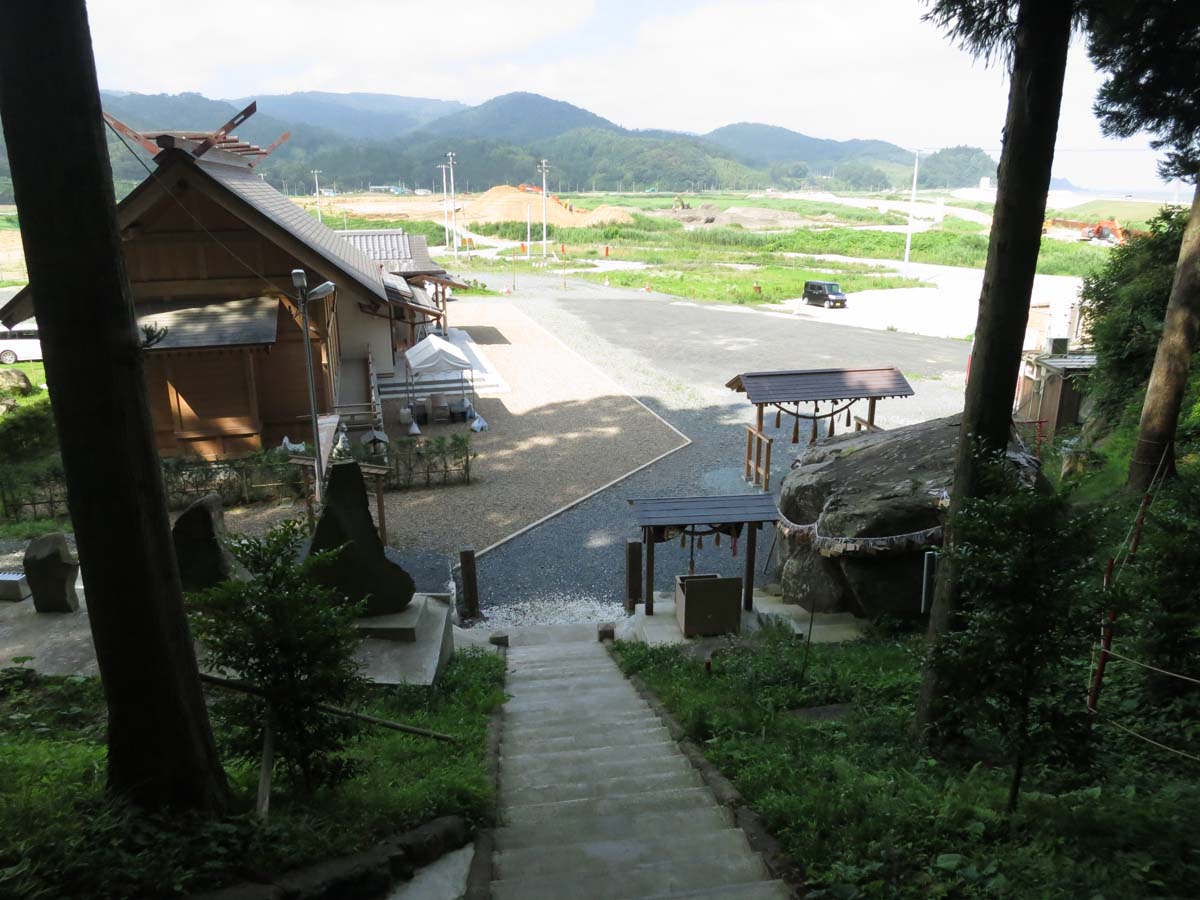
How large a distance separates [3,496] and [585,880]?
14.6 m

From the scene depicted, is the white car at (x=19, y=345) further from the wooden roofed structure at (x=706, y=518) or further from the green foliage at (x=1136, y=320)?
the green foliage at (x=1136, y=320)

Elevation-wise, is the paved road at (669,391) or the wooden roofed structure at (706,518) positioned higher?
the wooden roofed structure at (706,518)

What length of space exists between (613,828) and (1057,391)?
1600cm

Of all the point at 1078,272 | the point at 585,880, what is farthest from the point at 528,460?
the point at 1078,272

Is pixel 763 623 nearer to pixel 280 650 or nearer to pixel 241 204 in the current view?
pixel 280 650

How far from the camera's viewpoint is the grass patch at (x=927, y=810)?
12.1 feet

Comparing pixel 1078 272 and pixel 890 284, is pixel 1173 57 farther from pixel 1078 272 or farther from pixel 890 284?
pixel 1078 272

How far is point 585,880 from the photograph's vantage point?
157 inches

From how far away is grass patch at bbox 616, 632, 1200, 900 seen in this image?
12.1 feet

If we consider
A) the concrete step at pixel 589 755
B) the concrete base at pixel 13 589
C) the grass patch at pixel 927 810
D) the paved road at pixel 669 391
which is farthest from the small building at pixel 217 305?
the grass patch at pixel 927 810

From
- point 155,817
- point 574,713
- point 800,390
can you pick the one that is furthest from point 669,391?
point 155,817

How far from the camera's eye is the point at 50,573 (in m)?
7.90

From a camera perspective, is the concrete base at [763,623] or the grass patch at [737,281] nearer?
the concrete base at [763,623]

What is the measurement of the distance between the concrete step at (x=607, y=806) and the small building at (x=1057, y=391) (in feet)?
45.8
